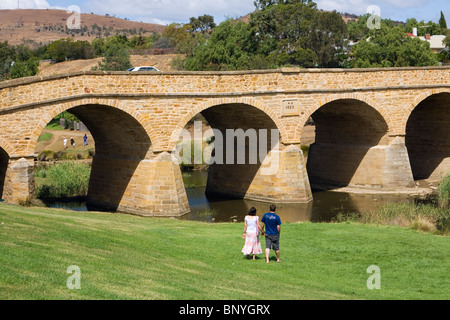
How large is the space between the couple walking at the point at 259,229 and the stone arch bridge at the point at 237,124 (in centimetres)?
1140

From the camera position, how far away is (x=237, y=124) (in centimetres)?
3116

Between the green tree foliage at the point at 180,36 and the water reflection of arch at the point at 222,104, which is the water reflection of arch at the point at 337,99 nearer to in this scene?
the water reflection of arch at the point at 222,104

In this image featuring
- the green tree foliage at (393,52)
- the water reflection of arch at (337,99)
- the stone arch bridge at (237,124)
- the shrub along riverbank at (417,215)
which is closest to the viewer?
the shrub along riverbank at (417,215)

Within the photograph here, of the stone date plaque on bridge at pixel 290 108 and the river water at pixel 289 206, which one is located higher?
the stone date plaque on bridge at pixel 290 108

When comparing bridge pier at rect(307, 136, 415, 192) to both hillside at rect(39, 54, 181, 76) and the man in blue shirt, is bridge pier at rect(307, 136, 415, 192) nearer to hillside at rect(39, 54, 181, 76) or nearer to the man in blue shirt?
the man in blue shirt

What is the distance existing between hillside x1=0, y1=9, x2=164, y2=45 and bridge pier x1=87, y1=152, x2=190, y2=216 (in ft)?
349

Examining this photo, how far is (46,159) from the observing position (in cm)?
4447

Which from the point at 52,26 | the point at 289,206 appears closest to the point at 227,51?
the point at 289,206

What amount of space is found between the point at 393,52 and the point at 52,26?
368ft

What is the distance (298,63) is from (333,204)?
37.2 metres

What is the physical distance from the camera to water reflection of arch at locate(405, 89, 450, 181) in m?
36.5

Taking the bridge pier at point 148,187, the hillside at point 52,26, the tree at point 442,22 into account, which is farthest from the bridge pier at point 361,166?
the hillside at point 52,26

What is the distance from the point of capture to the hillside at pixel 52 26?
137 metres
